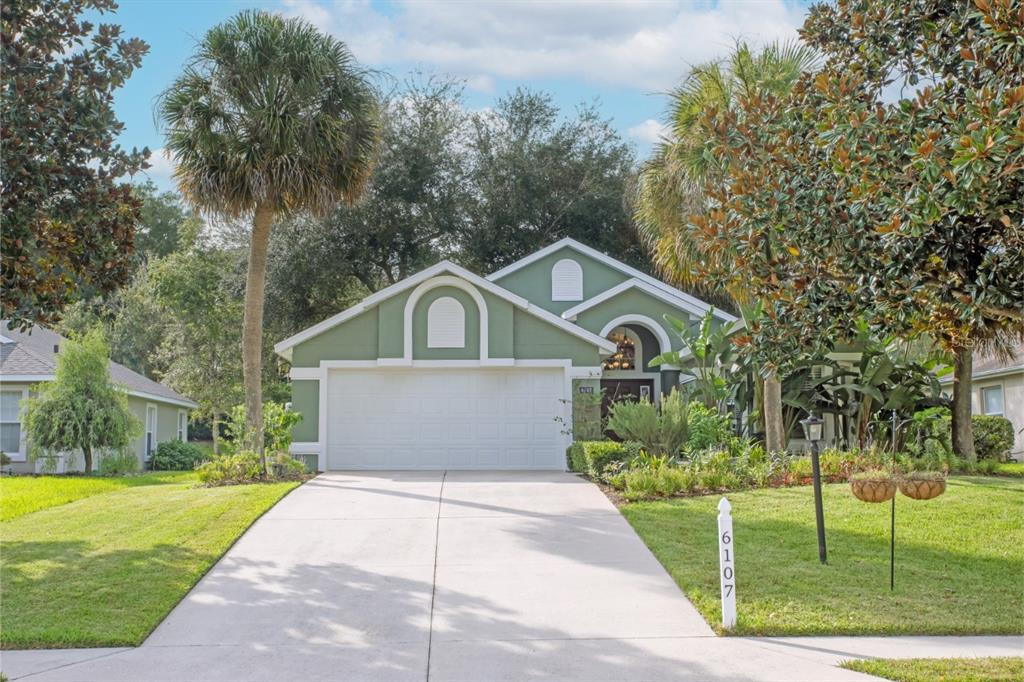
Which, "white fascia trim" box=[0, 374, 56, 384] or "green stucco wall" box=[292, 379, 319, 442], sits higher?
"white fascia trim" box=[0, 374, 56, 384]

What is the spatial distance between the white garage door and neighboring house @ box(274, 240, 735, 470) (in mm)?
20

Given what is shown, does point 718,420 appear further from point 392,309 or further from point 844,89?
point 844,89

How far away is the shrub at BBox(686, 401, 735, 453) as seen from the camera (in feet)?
50.8

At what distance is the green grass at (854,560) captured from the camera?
7680 millimetres

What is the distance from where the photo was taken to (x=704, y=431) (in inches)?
611


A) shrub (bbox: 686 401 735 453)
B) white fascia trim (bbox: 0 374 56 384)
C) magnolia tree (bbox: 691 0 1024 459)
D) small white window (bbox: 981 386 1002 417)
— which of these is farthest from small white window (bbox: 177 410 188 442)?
magnolia tree (bbox: 691 0 1024 459)

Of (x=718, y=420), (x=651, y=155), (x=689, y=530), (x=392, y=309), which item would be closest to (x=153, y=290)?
(x=392, y=309)

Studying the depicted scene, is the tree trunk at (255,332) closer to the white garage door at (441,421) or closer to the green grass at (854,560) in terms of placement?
the white garage door at (441,421)

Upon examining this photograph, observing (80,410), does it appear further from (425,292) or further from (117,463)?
(425,292)

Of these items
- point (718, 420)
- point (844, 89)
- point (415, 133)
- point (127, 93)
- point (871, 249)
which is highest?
point (415, 133)

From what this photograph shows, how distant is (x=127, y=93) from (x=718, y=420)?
34.6 feet

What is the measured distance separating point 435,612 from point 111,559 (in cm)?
397

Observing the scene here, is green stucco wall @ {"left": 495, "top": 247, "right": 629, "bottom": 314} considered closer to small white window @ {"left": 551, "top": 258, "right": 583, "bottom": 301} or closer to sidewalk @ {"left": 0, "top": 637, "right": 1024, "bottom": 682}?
small white window @ {"left": 551, "top": 258, "right": 583, "bottom": 301}

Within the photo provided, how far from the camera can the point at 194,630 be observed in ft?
25.0
